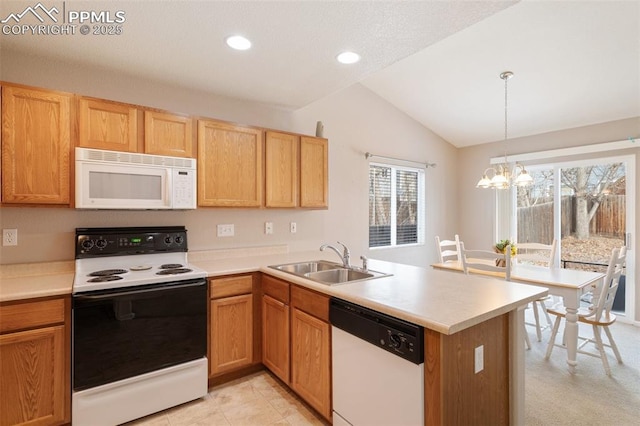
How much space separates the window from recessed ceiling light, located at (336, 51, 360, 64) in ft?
6.72

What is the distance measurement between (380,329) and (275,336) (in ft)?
3.87

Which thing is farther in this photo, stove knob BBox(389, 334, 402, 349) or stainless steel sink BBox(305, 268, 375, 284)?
stainless steel sink BBox(305, 268, 375, 284)

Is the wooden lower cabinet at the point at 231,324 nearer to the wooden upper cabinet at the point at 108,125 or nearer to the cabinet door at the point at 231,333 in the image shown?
the cabinet door at the point at 231,333

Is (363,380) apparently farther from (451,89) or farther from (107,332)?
(451,89)

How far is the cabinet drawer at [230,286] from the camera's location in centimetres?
237

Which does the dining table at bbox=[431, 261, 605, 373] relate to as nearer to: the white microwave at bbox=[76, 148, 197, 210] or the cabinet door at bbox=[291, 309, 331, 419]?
the cabinet door at bbox=[291, 309, 331, 419]

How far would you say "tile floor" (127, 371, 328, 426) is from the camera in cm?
203

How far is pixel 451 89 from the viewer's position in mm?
3912

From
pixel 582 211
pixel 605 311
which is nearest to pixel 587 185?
pixel 582 211

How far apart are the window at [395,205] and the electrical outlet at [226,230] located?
6.45 feet

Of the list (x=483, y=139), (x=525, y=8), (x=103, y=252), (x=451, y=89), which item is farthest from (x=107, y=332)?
(x=483, y=139)

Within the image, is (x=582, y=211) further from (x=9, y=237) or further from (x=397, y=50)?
(x=9, y=237)

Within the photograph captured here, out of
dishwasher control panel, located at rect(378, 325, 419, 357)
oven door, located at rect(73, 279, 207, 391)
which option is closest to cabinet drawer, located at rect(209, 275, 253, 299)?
oven door, located at rect(73, 279, 207, 391)

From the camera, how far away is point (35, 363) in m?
1.78
